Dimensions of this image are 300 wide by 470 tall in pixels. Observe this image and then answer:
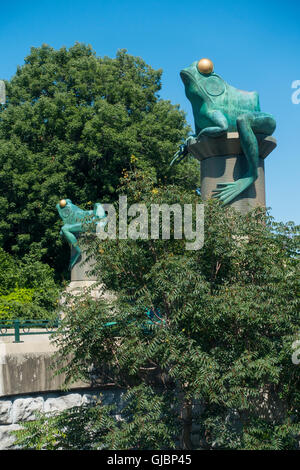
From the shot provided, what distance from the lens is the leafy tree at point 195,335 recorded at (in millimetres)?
6016

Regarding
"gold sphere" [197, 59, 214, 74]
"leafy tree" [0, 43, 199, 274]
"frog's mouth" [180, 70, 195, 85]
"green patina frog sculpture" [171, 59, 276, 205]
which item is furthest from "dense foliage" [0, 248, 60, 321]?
"gold sphere" [197, 59, 214, 74]

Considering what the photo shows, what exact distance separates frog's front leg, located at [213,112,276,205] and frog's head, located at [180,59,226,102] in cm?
93

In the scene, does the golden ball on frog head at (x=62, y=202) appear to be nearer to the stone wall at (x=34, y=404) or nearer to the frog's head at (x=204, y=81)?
the frog's head at (x=204, y=81)

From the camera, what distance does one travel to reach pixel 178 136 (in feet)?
71.9

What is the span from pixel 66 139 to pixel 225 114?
11.7 m

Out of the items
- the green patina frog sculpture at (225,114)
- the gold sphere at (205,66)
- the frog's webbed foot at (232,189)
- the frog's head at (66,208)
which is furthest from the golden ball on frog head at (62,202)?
the frog's webbed foot at (232,189)

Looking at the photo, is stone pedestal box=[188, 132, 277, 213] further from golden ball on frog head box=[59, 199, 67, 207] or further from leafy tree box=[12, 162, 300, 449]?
golden ball on frog head box=[59, 199, 67, 207]

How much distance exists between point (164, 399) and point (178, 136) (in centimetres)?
1659

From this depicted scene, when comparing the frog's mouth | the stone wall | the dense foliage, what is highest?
the frog's mouth

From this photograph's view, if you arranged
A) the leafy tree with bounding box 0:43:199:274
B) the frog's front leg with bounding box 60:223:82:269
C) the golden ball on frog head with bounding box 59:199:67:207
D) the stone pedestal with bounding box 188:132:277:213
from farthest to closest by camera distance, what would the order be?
the leafy tree with bounding box 0:43:199:274 < the golden ball on frog head with bounding box 59:199:67:207 < the frog's front leg with bounding box 60:223:82:269 < the stone pedestal with bounding box 188:132:277:213

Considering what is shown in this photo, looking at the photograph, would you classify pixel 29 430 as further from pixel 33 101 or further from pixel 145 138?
pixel 33 101

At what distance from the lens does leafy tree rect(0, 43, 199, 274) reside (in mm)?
20000

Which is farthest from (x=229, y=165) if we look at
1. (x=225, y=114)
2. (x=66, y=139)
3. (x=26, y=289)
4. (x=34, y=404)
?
(x=66, y=139)

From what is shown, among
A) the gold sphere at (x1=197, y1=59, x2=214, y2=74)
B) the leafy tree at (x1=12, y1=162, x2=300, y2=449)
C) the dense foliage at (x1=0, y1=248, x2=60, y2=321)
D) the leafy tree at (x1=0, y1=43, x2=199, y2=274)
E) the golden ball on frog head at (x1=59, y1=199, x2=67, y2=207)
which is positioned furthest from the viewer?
the leafy tree at (x1=0, y1=43, x2=199, y2=274)
